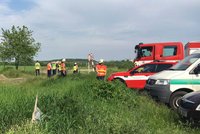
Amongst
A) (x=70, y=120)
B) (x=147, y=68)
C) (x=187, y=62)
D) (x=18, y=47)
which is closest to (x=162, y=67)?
(x=147, y=68)

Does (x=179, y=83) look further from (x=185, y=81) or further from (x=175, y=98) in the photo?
(x=175, y=98)

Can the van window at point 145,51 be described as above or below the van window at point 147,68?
above

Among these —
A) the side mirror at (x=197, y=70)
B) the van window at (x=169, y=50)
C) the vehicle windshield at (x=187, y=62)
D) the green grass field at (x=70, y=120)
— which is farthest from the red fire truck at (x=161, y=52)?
the green grass field at (x=70, y=120)

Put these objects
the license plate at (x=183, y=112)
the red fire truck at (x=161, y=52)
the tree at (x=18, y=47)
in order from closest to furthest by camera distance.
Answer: the license plate at (x=183, y=112)
the red fire truck at (x=161, y=52)
the tree at (x=18, y=47)

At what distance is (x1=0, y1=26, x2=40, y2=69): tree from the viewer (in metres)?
50.6

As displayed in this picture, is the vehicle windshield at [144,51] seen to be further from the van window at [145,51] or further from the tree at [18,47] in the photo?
the tree at [18,47]

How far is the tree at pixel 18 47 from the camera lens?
50.6 m

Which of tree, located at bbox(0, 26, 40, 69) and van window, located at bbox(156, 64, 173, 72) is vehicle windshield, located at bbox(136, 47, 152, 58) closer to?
van window, located at bbox(156, 64, 173, 72)

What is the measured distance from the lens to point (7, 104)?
7762 millimetres

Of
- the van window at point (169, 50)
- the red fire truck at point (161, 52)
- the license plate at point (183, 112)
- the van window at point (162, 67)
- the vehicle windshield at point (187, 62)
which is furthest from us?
the van window at point (169, 50)

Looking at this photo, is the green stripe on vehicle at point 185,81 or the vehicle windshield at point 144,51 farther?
→ the vehicle windshield at point 144,51

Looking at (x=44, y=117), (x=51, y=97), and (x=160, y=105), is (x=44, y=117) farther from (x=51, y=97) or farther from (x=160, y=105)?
(x=160, y=105)

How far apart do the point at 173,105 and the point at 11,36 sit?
137 feet

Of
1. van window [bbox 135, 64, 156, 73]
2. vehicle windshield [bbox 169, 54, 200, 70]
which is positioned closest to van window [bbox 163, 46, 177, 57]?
van window [bbox 135, 64, 156, 73]
